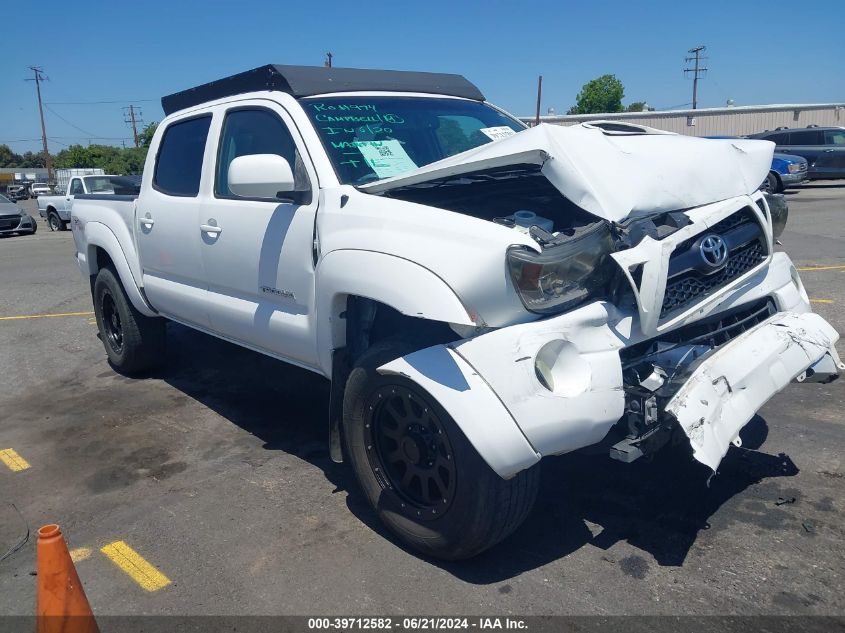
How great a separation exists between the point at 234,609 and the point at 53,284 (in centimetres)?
1002

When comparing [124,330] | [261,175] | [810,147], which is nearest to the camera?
[261,175]

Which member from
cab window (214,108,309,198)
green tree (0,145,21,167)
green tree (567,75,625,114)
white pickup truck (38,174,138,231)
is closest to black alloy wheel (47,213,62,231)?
white pickup truck (38,174,138,231)

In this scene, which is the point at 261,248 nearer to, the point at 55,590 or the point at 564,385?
the point at 564,385

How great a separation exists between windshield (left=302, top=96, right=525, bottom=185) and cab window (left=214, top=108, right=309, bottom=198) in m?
0.20

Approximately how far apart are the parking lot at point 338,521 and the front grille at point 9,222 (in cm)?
1865

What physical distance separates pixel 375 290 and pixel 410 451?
0.71 m

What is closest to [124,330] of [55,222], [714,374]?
[714,374]

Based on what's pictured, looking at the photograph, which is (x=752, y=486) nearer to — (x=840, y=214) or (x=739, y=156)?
(x=739, y=156)

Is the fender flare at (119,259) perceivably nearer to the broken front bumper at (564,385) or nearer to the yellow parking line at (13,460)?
the yellow parking line at (13,460)

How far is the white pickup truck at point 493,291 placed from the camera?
2.92m

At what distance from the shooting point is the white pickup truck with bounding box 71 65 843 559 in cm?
292

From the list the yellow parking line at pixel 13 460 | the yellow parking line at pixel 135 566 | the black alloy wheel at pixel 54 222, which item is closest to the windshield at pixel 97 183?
the black alloy wheel at pixel 54 222

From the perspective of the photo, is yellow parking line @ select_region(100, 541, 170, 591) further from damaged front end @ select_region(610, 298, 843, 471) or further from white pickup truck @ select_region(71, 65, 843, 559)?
damaged front end @ select_region(610, 298, 843, 471)

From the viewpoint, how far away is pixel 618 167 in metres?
3.18
